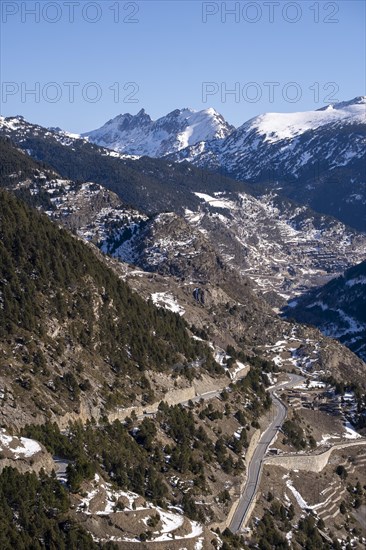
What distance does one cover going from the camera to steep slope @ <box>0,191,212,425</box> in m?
115

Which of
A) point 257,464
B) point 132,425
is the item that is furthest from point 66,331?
point 257,464

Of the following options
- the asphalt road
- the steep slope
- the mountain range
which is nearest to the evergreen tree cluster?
the mountain range

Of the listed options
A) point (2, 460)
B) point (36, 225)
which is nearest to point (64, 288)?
point (36, 225)

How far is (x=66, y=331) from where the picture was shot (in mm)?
130625

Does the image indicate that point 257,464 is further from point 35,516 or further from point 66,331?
point 35,516

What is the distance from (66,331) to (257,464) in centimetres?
3216

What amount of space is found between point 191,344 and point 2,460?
246ft

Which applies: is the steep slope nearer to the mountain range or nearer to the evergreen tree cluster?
the mountain range

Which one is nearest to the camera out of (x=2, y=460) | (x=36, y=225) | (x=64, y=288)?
(x=2, y=460)

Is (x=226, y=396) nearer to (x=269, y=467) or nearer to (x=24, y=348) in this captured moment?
(x=269, y=467)

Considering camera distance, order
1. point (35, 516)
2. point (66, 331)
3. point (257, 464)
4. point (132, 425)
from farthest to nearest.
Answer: point (66, 331)
point (257, 464)
point (132, 425)
point (35, 516)

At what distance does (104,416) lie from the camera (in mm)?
118125

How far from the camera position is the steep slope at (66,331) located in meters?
115

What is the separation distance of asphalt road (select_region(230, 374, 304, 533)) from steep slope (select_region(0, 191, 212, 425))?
15.2 meters
